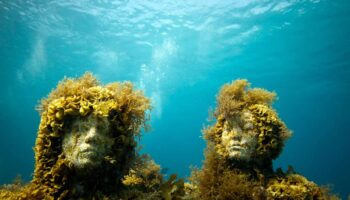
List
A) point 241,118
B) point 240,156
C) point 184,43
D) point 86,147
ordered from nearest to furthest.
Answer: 1. point 86,147
2. point 240,156
3. point 241,118
4. point 184,43

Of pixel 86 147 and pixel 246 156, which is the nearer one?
pixel 86 147

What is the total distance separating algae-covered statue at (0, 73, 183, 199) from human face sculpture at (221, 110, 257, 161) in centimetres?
148

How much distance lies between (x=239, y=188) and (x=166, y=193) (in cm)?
139

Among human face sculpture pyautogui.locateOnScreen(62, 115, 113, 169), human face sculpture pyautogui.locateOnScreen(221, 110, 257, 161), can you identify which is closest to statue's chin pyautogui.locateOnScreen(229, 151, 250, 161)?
human face sculpture pyautogui.locateOnScreen(221, 110, 257, 161)

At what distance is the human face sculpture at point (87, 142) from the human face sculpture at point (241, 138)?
2514 millimetres

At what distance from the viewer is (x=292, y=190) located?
14.3ft

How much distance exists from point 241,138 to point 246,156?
0.38m

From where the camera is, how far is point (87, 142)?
3.71m

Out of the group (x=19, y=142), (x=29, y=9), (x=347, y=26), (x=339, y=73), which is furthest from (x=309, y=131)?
(x=19, y=142)

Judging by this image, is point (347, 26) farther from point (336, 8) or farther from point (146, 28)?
point (146, 28)

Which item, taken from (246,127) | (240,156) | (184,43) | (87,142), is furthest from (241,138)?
(184,43)

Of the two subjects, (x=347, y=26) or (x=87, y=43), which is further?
(x=87, y=43)

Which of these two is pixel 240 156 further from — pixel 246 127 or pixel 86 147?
pixel 86 147

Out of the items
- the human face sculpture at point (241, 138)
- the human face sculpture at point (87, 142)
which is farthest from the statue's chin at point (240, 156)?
the human face sculpture at point (87, 142)
